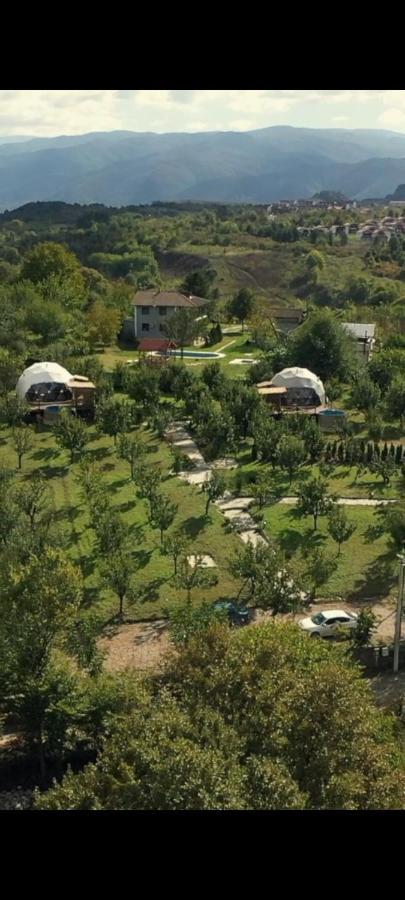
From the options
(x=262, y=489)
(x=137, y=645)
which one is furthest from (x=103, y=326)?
(x=137, y=645)

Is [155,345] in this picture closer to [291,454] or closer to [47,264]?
[47,264]

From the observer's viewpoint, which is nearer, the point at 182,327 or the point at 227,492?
the point at 227,492

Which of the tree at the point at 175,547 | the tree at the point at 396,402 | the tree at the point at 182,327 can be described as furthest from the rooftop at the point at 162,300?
the tree at the point at 175,547

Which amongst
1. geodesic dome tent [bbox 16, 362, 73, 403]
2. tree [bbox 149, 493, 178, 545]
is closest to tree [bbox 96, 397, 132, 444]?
geodesic dome tent [bbox 16, 362, 73, 403]

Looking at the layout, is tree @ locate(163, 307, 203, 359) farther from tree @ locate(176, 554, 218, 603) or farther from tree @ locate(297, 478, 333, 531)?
tree @ locate(176, 554, 218, 603)

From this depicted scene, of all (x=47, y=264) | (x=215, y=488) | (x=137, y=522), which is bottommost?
(x=137, y=522)

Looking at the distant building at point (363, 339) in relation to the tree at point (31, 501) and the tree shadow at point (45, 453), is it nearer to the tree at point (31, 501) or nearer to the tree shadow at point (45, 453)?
the tree shadow at point (45, 453)
